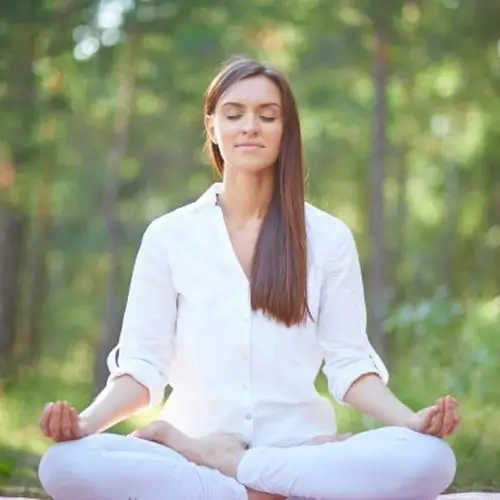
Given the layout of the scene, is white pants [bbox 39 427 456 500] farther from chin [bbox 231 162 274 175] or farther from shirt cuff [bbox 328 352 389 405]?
chin [bbox 231 162 274 175]

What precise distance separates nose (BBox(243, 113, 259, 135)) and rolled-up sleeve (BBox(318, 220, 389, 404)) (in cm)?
32

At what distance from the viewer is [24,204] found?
1006 centimetres

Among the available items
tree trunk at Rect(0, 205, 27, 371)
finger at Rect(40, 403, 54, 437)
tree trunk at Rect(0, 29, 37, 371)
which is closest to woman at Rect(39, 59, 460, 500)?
finger at Rect(40, 403, 54, 437)

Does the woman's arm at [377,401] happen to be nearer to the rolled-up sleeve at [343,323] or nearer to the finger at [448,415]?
the rolled-up sleeve at [343,323]

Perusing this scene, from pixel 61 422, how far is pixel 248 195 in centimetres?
78

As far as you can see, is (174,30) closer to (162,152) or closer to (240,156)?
(162,152)

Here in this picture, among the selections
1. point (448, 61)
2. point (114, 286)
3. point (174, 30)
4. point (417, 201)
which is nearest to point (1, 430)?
point (114, 286)

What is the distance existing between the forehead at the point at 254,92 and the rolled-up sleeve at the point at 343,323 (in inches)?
14.1

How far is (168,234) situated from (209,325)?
25cm

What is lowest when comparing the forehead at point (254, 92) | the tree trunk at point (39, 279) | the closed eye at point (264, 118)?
the tree trunk at point (39, 279)

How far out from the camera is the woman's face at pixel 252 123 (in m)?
2.93

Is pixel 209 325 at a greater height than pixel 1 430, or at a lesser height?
greater

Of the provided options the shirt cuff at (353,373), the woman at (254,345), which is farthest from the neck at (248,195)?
the shirt cuff at (353,373)

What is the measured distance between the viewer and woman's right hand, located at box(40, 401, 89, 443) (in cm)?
251
